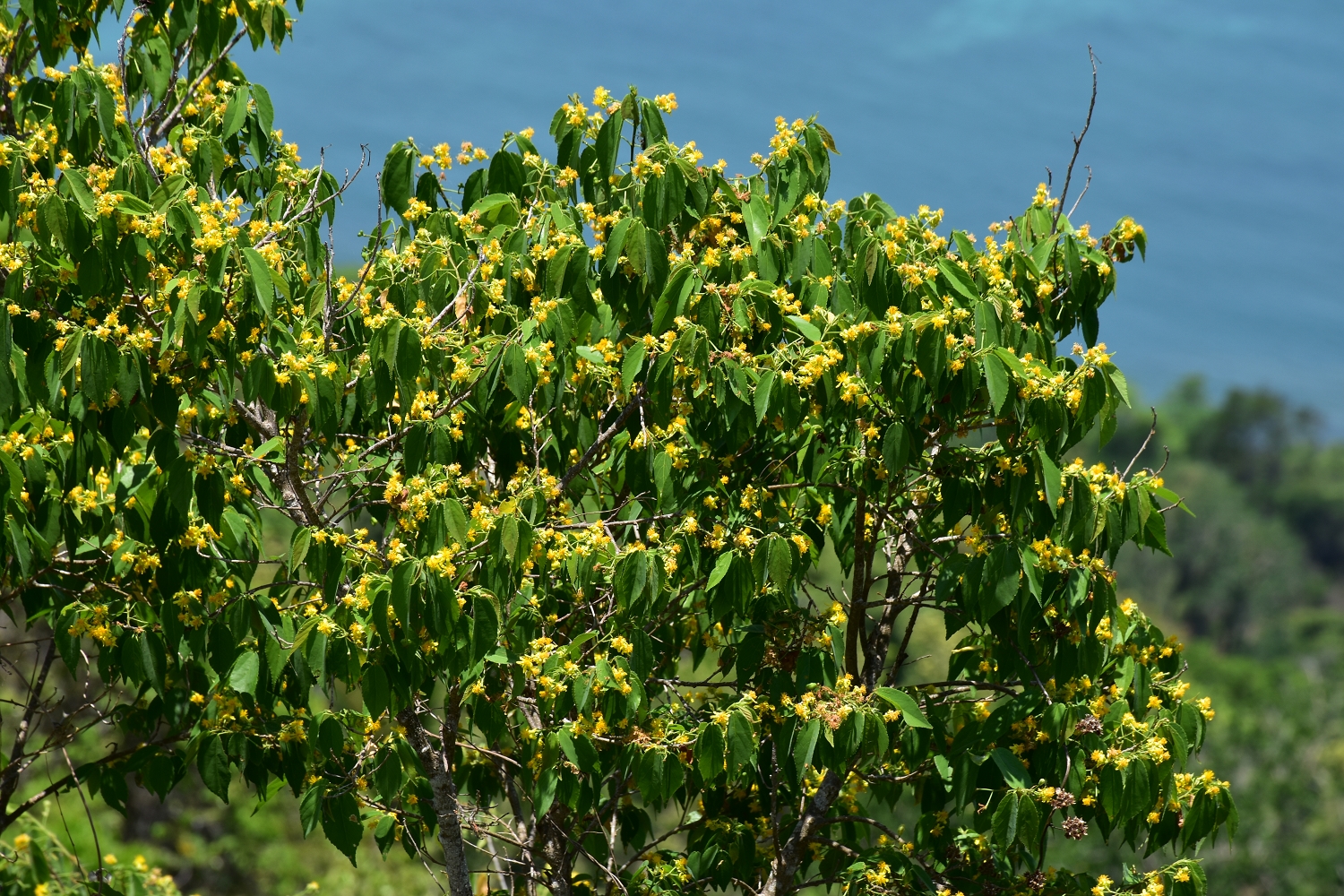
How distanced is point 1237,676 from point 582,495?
173ft

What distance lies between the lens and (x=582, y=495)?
4.68m

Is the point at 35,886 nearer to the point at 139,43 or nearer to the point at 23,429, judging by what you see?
the point at 23,429

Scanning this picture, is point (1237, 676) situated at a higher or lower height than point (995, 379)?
higher

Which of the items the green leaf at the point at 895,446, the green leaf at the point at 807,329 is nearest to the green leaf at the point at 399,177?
the green leaf at the point at 807,329

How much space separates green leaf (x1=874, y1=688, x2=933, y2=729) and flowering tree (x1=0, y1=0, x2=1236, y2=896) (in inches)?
0.7

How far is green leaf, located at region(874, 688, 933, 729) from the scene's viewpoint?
3.64m

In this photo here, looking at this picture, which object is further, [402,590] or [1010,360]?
[1010,360]

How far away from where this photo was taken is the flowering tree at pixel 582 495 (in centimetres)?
344

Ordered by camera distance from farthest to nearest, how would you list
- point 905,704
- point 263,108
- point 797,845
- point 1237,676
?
point 1237,676, point 263,108, point 797,845, point 905,704

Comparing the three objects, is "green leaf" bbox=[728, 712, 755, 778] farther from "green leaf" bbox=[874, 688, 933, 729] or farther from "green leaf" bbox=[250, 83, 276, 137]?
"green leaf" bbox=[250, 83, 276, 137]

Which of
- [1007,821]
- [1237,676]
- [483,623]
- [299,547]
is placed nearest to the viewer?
[483,623]

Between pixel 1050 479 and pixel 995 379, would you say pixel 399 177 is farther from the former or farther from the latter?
pixel 1050 479

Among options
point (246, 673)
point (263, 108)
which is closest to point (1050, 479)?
point (246, 673)

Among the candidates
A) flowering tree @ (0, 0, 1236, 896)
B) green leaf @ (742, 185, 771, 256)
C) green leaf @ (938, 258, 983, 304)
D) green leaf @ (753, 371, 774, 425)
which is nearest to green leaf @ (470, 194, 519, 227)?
flowering tree @ (0, 0, 1236, 896)
